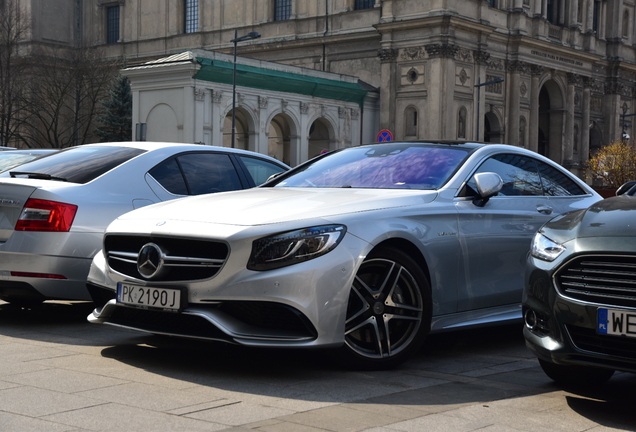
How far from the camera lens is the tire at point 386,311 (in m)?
5.65

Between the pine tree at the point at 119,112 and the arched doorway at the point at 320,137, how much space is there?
Answer: 11522mm

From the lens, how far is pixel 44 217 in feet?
23.4

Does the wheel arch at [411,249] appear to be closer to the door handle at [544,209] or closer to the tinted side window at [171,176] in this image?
the door handle at [544,209]

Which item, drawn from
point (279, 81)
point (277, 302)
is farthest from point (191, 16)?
point (277, 302)

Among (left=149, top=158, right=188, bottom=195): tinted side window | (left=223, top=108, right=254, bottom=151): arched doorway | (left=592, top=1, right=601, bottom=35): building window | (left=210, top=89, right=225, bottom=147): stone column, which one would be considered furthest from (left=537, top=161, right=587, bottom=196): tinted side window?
(left=592, top=1, right=601, bottom=35): building window

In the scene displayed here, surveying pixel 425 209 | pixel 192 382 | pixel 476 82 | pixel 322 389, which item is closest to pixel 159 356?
pixel 192 382

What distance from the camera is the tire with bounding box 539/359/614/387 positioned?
17.7 ft

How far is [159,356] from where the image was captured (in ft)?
20.2

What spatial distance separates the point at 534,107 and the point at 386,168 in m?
50.0

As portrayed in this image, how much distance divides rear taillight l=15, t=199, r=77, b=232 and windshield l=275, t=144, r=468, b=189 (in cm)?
172

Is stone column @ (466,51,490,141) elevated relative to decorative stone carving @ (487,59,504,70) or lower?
lower

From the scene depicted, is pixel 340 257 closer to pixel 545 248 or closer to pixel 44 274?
pixel 545 248

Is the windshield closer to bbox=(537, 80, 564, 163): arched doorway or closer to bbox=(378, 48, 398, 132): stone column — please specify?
bbox=(378, 48, 398, 132): stone column

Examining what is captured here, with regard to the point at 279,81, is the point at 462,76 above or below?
above
